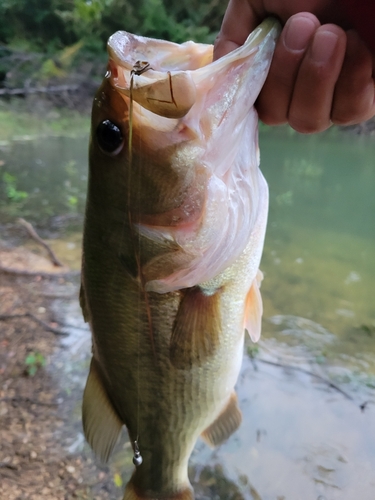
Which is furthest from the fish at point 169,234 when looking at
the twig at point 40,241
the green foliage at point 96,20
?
the green foliage at point 96,20

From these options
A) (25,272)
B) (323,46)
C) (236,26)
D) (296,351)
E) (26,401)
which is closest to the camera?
(323,46)

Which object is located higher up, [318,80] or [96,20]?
[318,80]

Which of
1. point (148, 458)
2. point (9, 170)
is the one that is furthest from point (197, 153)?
point (9, 170)

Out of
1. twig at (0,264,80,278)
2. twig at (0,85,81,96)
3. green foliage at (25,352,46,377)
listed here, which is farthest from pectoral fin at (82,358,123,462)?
twig at (0,85,81,96)

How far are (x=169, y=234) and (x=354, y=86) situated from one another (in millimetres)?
579

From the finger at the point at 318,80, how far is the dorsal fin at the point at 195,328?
1.74ft

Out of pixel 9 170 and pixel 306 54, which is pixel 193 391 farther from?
pixel 9 170

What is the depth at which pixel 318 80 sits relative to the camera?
104 centimetres

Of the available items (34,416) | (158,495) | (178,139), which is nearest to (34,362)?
(34,416)

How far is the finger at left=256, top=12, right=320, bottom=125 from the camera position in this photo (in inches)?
38.7

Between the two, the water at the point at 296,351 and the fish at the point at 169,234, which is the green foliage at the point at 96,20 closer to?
the water at the point at 296,351

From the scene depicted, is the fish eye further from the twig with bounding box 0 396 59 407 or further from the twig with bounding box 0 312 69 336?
the twig with bounding box 0 312 69 336

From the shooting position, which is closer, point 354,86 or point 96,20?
point 354,86

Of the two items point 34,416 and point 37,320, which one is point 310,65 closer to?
point 34,416
